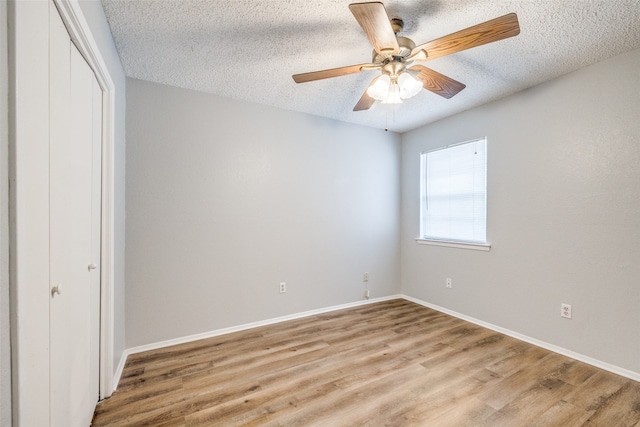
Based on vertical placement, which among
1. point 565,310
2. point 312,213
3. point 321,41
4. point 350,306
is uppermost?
point 321,41

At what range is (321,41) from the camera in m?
1.92

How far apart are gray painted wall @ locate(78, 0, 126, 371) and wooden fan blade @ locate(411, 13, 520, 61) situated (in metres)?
1.89

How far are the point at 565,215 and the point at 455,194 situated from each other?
3.65 ft

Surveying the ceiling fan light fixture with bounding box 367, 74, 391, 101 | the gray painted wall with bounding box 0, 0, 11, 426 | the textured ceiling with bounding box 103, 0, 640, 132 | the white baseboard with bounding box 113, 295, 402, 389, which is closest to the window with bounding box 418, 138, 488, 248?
the textured ceiling with bounding box 103, 0, 640, 132

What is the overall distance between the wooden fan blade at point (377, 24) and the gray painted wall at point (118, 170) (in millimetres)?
1446

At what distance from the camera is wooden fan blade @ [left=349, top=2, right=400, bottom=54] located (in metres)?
1.23

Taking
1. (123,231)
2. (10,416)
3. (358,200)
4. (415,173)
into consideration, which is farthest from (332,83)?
(10,416)

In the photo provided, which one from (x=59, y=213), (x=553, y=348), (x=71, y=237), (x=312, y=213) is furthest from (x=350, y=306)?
(x=59, y=213)

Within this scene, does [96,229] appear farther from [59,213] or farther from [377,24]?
[377,24]

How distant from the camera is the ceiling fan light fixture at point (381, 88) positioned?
1.80 m

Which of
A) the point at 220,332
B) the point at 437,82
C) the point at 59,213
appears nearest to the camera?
the point at 59,213

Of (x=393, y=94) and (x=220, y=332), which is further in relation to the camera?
(x=220, y=332)

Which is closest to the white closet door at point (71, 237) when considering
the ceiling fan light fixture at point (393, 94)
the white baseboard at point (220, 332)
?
the white baseboard at point (220, 332)

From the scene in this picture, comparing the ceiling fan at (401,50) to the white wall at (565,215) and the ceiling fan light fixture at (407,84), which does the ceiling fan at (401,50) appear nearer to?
the ceiling fan light fixture at (407,84)
